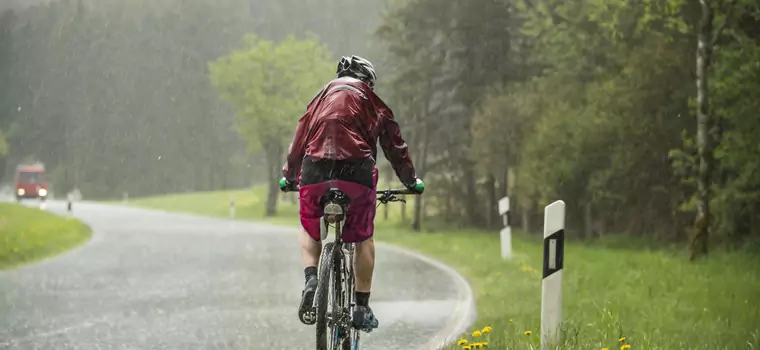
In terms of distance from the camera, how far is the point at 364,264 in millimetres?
5266

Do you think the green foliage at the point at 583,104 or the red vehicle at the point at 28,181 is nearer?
the green foliage at the point at 583,104

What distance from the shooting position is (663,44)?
1867 centimetres

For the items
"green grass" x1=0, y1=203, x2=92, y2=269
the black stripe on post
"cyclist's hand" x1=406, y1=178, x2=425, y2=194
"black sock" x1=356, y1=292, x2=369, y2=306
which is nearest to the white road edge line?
the black stripe on post

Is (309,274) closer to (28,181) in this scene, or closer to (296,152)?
(296,152)

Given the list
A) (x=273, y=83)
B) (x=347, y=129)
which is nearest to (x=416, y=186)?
(x=347, y=129)

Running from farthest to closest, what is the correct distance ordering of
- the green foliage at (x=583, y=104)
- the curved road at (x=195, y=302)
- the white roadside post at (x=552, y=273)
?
the green foliage at (x=583, y=104), the curved road at (x=195, y=302), the white roadside post at (x=552, y=273)

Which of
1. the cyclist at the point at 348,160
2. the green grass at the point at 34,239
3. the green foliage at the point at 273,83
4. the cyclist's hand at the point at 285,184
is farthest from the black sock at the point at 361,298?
the green foliage at the point at 273,83

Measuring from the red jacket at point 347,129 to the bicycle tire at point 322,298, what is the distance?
55 centimetres

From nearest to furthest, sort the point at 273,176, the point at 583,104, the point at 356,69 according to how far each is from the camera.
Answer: the point at 356,69 < the point at 583,104 < the point at 273,176

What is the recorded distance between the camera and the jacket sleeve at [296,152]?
17.2ft

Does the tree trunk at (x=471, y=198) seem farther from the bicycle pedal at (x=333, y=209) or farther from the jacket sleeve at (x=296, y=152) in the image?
the bicycle pedal at (x=333, y=209)

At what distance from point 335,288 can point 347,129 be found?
2.73 ft

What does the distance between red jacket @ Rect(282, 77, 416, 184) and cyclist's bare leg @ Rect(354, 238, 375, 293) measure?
449 millimetres

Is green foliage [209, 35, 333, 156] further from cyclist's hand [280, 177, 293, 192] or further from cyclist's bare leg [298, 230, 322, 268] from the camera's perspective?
cyclist's bare leg [298, 230, 322, 268]
